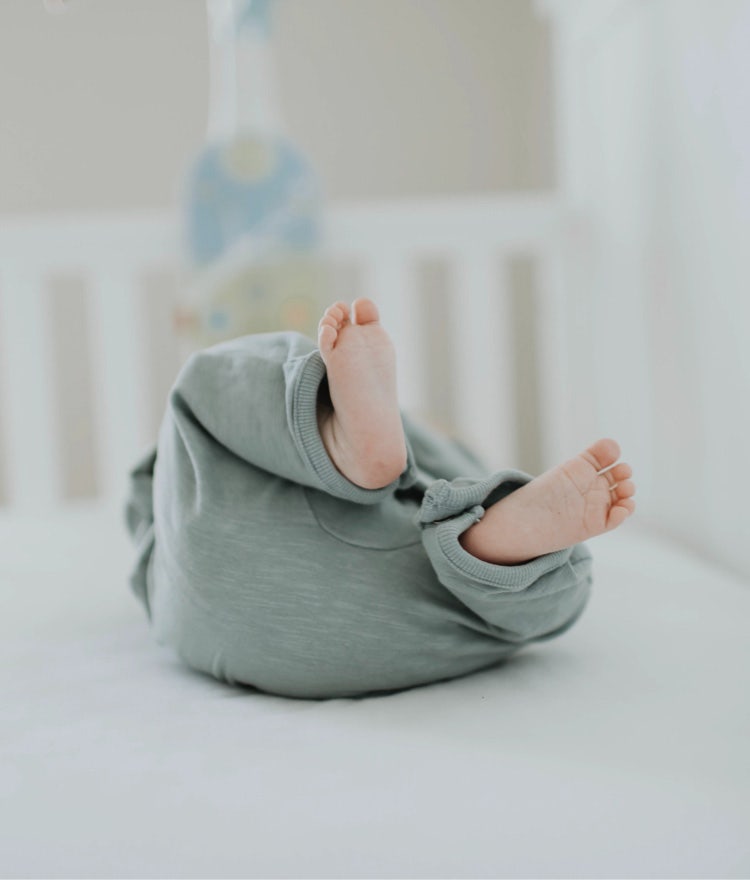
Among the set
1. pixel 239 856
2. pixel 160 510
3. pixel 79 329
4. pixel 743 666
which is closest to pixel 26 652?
pixel 160 510

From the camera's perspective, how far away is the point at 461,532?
53 cm

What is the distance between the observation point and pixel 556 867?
362 mm

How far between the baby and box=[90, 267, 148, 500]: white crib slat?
2.53 feet

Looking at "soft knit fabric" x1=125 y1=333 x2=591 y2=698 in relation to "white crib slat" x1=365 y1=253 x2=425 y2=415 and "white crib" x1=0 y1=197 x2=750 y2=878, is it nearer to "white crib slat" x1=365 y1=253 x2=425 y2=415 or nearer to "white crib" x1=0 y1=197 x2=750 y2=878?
"white crib" x1=0 y1=197 x2=750 y2=878

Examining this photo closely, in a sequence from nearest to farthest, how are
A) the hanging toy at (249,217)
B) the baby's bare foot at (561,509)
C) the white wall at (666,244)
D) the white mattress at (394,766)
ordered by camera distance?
the white mattress at (394,766)
the baby's bare foot at (561,509)
the white wall at (666,244)
the hanging toy at (249,217)

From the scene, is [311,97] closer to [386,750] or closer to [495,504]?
[495,504]

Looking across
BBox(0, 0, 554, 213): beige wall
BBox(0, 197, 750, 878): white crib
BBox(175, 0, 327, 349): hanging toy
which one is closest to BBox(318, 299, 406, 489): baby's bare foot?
BBox(0, 197, 750, 878): white crib

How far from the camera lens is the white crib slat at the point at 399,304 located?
1.38m

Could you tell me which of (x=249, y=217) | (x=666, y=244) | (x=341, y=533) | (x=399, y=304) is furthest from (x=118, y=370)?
(x=341, y=533)

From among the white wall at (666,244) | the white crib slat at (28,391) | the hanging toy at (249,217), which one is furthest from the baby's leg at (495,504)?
the white crib slat at (28,391)

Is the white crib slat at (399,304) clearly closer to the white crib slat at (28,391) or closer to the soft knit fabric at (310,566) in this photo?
the white crib slat at (28,391)

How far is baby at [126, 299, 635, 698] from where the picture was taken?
0.53m

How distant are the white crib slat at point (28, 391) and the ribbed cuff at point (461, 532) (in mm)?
965

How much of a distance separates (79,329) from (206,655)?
1622 millimetres
